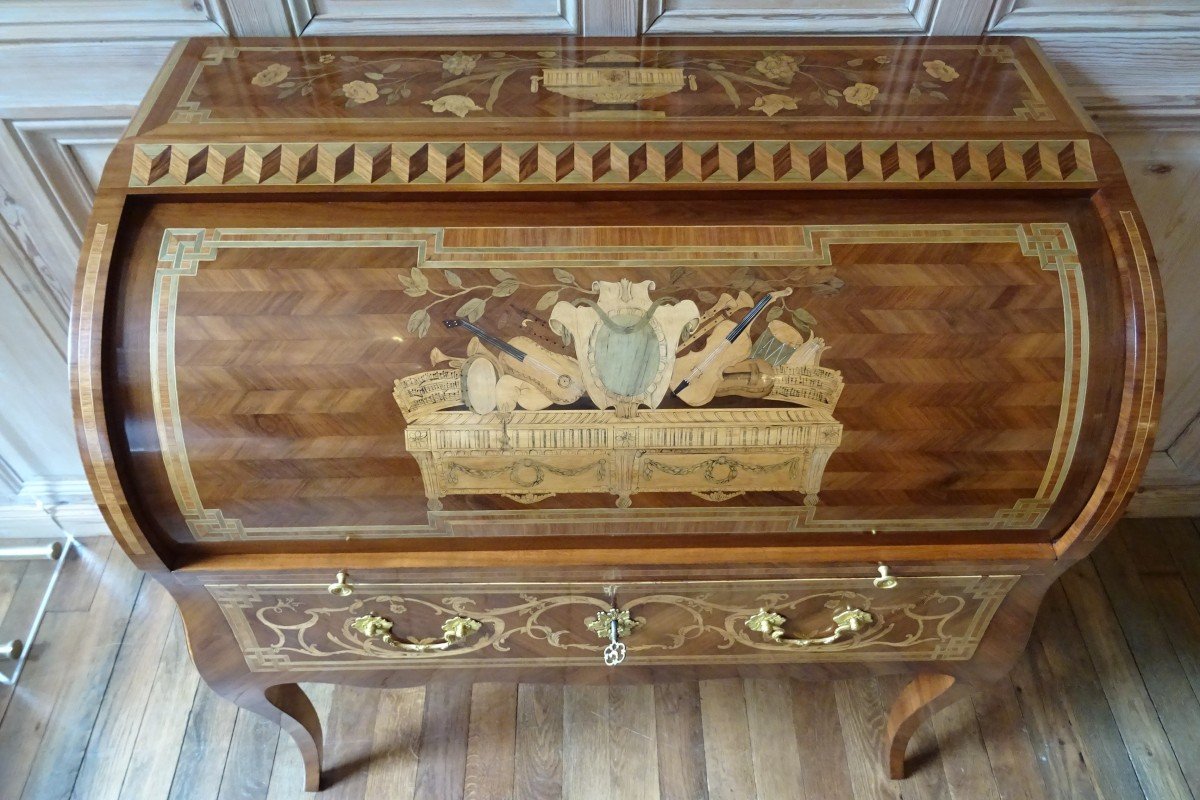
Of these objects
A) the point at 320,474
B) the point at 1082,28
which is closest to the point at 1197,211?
the point at 1082,28

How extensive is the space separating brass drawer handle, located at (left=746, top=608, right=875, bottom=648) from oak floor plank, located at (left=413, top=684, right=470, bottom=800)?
587mm

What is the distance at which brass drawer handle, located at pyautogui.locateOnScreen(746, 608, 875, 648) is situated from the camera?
1.00 m

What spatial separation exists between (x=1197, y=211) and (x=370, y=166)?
128cm

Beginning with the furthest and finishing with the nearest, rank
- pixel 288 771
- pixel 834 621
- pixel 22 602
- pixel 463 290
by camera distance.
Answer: pixel 22 602 < pixel 288 771 < pixel 834 621 < pixel 463 290

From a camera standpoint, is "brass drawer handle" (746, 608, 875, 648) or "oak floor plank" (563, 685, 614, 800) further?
"oak floor plank" (563, 685, 614, 800)

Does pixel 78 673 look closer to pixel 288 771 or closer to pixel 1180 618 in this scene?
pixel 288 771

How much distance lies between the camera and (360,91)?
36.9 inches

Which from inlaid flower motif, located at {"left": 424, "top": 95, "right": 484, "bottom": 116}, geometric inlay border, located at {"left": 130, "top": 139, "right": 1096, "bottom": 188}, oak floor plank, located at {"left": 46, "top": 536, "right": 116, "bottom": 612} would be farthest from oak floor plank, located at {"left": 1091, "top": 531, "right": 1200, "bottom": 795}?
oak floor plank, located at {"left": 46, "top": 536, "right": 116, "bottom": 612}

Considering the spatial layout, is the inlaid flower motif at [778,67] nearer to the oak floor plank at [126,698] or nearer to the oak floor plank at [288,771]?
the oak floor plank at [288,771]

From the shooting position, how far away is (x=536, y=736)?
4.62 feet

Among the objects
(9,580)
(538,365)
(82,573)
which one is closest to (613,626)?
(538,365)

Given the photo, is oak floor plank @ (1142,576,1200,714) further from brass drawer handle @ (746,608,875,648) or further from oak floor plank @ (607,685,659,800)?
oak floor plank @ (607,685,659,800)

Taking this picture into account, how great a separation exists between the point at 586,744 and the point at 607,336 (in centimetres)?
89

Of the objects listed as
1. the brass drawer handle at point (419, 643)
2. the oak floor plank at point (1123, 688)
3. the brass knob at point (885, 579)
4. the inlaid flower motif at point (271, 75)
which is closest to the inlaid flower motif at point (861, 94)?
the brass knob at point (885, 579)
